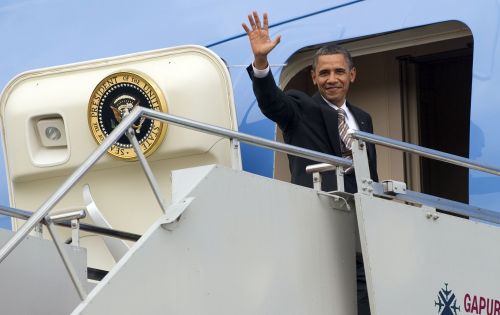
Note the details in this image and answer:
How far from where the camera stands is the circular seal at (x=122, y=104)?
6.13m

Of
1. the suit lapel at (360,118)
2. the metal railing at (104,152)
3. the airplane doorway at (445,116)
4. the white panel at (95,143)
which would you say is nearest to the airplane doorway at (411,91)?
the airplane doorway at (445,116)

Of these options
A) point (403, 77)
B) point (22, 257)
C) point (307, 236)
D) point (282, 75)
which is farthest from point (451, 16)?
point (22, 257)

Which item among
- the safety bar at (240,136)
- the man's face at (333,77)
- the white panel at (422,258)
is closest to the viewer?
the safety bar at (240,136)

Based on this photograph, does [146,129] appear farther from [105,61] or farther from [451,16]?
[451,16]

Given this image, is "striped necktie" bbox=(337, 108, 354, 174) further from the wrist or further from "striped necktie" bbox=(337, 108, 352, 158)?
the wrist

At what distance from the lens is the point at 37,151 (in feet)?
21.1

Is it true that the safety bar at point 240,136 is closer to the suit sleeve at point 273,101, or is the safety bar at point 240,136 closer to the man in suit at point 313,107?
the man in suit at point 313,107

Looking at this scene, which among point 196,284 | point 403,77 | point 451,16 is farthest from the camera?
point 403,77

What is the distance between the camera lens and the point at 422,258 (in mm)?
4652

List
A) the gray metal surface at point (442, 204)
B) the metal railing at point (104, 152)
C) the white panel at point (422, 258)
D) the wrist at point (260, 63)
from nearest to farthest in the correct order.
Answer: the metal railing at point (104, 152), the white panel at point (422, 258), the gray metal surface at point (442, 204), the wrist at point (260, 63)

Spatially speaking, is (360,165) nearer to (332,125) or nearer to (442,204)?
(442,204)

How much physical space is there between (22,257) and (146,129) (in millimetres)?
1181

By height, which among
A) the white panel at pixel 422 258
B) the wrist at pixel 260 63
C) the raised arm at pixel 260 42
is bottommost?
the white panel at pixel 422 258

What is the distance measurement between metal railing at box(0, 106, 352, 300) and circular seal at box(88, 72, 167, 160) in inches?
71.0
